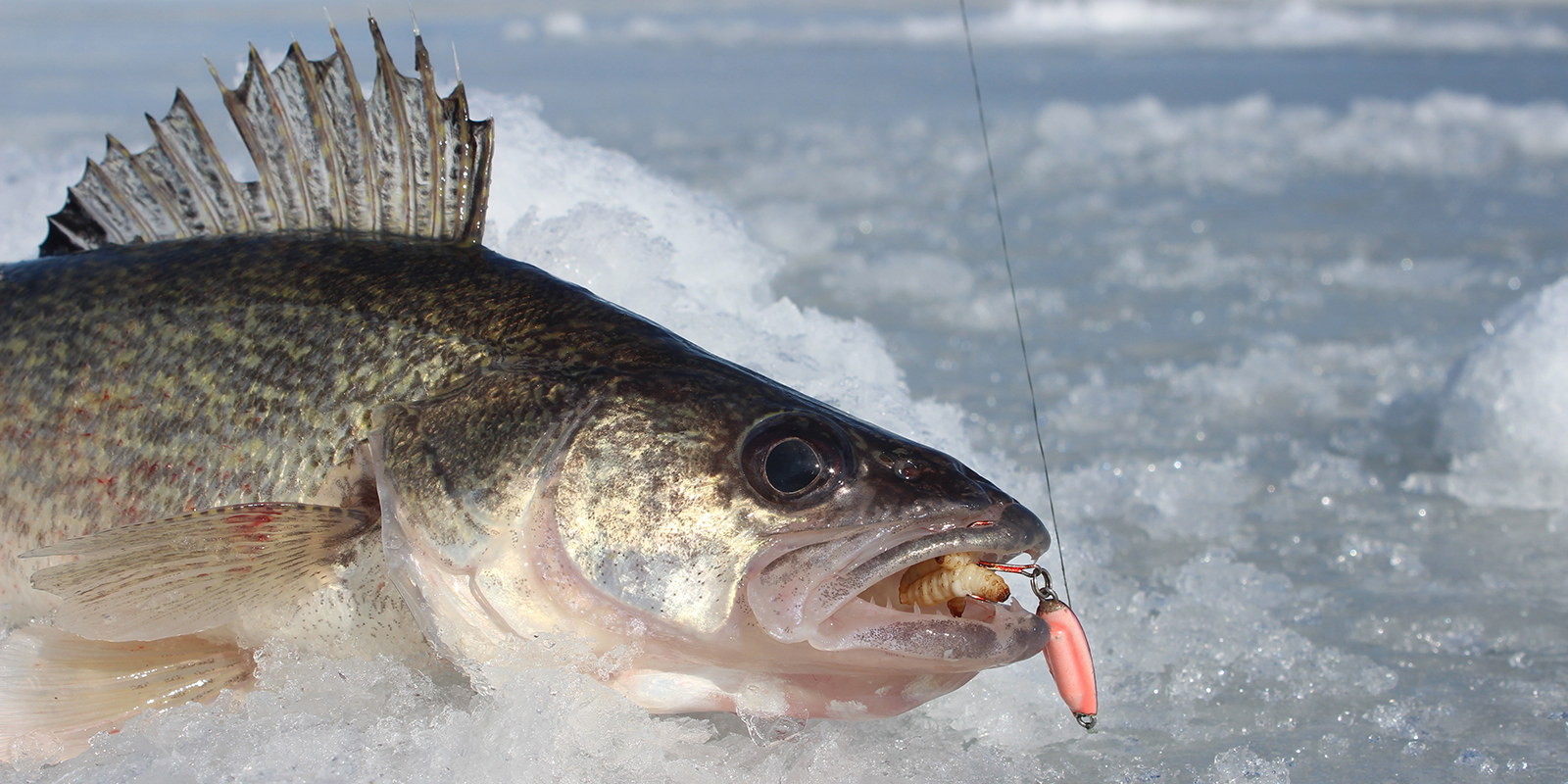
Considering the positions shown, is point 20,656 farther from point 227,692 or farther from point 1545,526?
point 1545,526

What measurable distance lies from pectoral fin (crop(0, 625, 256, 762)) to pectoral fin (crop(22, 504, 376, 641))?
143 mm

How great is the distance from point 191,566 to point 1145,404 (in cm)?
362

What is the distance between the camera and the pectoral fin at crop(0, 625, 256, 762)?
6.82ft

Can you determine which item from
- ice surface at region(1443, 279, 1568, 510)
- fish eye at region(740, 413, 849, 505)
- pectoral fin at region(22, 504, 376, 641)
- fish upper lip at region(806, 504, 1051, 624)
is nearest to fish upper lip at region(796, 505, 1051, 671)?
fish upper lip at region(806, 504, 1051, 624)

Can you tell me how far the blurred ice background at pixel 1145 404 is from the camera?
207cm

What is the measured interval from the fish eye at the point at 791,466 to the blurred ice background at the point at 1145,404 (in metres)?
0.47

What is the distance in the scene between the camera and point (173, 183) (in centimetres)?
262

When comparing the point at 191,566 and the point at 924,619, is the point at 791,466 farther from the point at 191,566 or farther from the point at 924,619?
the point at 191,566

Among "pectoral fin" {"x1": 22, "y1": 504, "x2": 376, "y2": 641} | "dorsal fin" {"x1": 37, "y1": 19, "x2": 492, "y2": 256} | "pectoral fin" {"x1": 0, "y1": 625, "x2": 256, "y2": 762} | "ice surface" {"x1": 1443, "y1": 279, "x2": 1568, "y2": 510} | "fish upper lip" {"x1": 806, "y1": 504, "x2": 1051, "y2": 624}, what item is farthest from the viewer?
"ice surface" {"x1": 1443, "y1": 279, "x2": 1568, "y2": 510}

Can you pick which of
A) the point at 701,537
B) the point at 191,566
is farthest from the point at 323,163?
the point at 701,537

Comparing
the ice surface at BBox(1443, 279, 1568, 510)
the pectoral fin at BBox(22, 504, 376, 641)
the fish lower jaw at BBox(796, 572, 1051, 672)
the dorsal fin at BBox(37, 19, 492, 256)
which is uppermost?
the dorsal fin at BBox(37, 19, 492, 256)

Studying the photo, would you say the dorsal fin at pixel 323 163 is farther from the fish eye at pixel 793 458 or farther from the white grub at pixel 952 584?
the white grub at pixel 952 584

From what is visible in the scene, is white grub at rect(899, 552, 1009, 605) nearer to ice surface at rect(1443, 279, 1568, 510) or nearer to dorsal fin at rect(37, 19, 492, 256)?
dorsal fin at rect(37, 19, 492, 256)

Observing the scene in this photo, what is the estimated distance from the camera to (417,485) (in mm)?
1912
